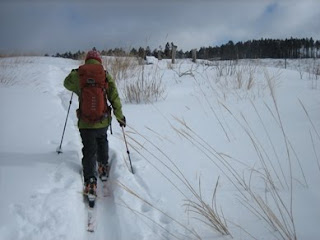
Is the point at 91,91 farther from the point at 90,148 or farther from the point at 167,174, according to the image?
the point at 167,174

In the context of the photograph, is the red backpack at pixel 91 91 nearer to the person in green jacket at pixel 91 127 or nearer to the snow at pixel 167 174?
the person in green jacket at pixel 91 127

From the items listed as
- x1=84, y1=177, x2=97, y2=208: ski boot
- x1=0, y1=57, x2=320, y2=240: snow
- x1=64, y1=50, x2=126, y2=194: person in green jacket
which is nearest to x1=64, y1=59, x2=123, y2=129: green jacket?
x1=64, y1=50, x2=126, y2=194: person in green jacket

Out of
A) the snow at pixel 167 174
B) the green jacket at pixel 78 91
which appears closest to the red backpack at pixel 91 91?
the green jacket at pixel 78 91

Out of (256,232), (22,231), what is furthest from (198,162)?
(22,231)

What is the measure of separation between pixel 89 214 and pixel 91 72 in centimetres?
138

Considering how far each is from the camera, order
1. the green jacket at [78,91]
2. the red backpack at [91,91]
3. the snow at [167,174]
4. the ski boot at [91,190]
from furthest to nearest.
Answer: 1. the green jacket at [78,91]
2. the red backpack at [91,91]
3. the ski boot at [91,190]
4. the snow at [167,174]

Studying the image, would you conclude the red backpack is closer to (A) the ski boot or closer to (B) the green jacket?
(B) the green jacket

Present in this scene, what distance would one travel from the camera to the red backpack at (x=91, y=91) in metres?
3.20

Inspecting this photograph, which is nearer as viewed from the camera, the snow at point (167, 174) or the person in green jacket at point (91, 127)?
the snow at point (167, 174)

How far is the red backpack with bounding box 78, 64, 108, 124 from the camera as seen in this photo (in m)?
3.20

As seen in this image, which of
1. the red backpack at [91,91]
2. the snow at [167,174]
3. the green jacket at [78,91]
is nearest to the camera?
the snow at [167,174]

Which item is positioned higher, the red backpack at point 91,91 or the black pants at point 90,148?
the red backpack at point 91,91

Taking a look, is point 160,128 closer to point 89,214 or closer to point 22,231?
point 89,214

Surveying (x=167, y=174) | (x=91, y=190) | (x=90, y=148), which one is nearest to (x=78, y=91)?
(x=90, y=148)
